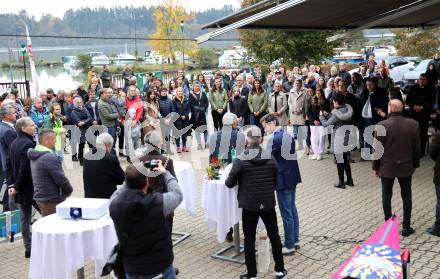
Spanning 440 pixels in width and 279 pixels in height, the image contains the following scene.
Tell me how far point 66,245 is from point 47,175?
128 centimetres

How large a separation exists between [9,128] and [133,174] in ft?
14.4

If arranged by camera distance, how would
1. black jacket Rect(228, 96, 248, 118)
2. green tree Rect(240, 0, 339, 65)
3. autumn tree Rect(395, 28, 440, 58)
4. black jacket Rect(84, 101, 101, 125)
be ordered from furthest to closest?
autumn tree Rect(395, 28, 440, 58)
green tree Rect(240, 0, 339, 65)
black jacket Rect(228, 96, 248, 118)
black jacket Rect(84, 101, 101, 125)

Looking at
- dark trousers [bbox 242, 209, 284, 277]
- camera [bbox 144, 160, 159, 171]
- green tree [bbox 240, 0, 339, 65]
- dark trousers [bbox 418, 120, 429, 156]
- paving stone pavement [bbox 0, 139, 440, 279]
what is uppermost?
green tree [bbox 240, 0, 339, 65]

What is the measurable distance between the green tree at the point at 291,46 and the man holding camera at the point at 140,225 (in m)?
21.2

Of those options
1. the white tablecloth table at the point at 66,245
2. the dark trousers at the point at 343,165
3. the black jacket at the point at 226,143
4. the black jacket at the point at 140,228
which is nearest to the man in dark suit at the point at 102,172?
the white tablecloth table at the point at 66,245

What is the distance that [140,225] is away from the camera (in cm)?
377

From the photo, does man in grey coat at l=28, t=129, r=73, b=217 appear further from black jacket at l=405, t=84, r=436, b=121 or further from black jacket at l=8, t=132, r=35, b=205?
black jacket at l=405, t=84, r=436, b=121

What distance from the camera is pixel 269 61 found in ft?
86.5

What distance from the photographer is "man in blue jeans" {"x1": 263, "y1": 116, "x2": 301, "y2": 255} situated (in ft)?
18.9

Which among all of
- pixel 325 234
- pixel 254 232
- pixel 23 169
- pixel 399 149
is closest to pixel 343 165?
pixel 325 234

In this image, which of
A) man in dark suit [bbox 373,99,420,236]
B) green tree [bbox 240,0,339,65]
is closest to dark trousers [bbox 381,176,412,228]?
man in dark suit [bbox 373,99,420,236]

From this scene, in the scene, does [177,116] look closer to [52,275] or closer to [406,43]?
[52,275]

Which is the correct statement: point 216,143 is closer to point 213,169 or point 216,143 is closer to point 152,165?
point 213,169

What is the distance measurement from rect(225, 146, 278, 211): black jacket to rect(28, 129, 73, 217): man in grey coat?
2.15m
